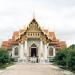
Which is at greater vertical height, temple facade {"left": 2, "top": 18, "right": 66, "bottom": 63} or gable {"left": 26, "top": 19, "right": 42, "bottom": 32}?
gable {"left": 26, "top": 19, "right": 42, "bottom": 32}

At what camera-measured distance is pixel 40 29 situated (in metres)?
69.1

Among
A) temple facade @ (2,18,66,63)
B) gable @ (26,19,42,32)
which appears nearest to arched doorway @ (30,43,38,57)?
temple facade @ (2,18,66,63)

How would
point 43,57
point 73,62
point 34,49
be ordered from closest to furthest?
point 73,62, point 43,57, point 34,49

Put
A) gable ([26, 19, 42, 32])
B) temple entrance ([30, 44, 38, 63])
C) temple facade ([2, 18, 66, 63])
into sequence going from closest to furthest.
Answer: temple entrance ([30, 44, 38, 63])
temple facade ([2, 18, 66, 63])
gable ([26, 19, 42, 32])

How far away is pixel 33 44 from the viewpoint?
7019 centimetres

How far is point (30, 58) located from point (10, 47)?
4.86 m

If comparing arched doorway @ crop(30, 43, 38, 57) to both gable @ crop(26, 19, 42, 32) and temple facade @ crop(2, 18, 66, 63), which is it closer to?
temple facade @ crop(2, 18, 66, 63)

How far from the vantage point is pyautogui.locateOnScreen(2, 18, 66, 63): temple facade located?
225 ft

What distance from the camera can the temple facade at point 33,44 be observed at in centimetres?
6869

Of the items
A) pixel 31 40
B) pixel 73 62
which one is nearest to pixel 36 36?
pixel 31 40

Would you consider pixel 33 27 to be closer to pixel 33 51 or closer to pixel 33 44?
pixel 33 44

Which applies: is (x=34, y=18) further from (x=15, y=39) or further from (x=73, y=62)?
(x=73, y=62)

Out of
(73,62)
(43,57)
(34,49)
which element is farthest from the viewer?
(34,49)

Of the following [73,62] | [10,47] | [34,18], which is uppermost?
[34,18]
